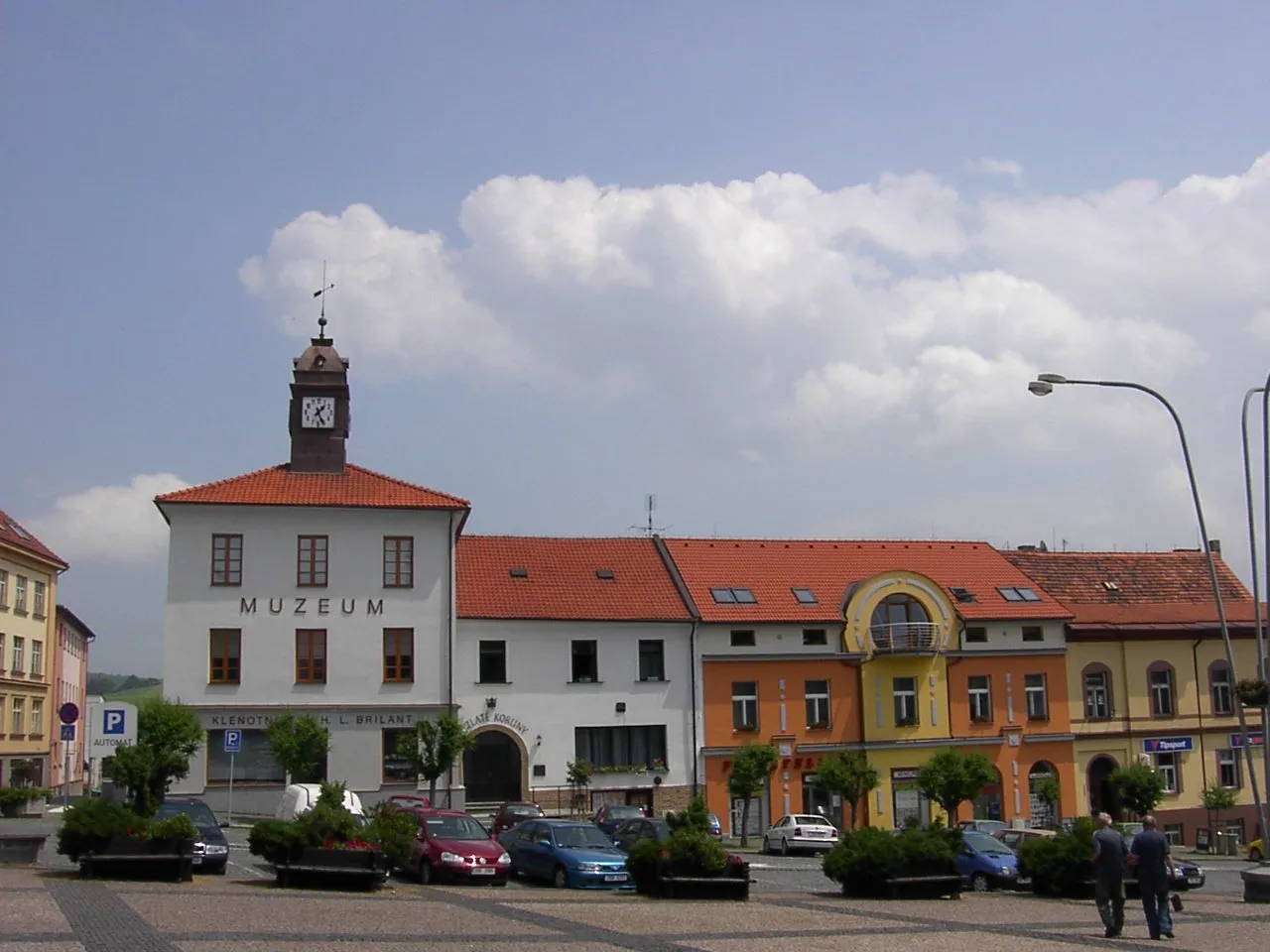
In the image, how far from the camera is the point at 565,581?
50031 mm

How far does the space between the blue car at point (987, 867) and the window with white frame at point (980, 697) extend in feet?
70.9

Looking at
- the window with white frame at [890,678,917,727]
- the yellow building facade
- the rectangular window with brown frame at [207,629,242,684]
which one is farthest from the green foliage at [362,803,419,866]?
the yellow building facade

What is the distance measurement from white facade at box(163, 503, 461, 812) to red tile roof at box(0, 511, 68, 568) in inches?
625

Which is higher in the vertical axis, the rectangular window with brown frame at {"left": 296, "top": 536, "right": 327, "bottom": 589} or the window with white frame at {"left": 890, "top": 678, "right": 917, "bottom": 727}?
the rectangular window with brown frame at {"left": 296, "top": 536, "right": 327, "bottom": 589}

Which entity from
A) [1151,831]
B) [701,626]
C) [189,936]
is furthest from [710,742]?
[189,936]

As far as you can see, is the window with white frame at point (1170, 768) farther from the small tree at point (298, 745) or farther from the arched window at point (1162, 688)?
the small tree at point (298, 745)

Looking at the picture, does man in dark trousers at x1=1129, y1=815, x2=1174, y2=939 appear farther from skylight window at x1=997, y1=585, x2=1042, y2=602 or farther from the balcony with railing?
skylight window at x1=997, y1=585, x2=1042, y2=602

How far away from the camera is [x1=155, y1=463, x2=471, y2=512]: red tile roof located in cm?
4522

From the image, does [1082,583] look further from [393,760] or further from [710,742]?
[393,760]

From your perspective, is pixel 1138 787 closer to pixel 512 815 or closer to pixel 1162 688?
pixel 1162 688

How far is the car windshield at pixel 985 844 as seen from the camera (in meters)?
29.6

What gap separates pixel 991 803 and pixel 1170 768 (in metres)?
7.60

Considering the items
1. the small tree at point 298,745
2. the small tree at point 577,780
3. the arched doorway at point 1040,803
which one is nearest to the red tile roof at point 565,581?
the small tree at point 577,780

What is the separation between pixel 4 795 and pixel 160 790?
17.4 metres
